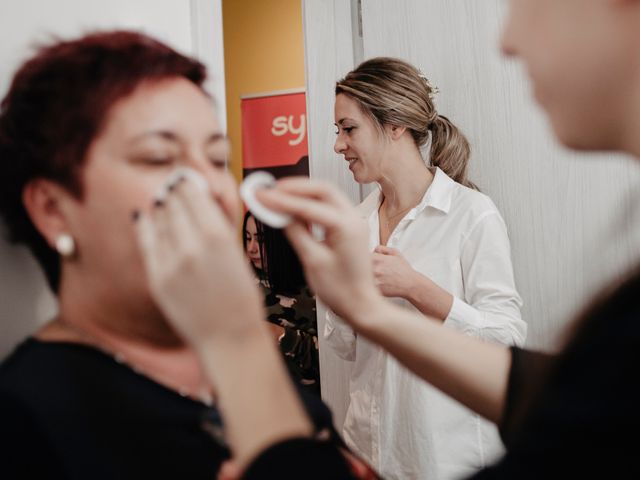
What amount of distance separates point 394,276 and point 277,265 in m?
1.19

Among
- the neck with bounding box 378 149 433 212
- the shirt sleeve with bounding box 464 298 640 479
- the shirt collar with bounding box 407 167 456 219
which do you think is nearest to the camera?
the shirt sleeve with bounding box 464 298 640 479

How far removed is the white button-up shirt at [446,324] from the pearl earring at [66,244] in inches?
36.5

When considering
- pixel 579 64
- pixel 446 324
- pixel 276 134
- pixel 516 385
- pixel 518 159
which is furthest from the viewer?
pixel 276 134

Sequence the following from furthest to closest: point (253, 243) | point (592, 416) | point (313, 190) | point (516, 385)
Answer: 1. point (253, 243)
2. point (516, 385)
3. point (313, 190)
4. point (592, 416)

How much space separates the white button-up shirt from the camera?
56.1 inches

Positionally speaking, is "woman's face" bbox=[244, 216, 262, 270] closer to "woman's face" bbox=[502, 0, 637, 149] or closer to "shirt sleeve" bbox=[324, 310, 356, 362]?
"shirt sleeve" bbox=[324, 310, 356, 362]

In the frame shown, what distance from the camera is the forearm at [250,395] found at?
48cm

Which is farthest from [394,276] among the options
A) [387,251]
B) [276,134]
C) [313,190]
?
[276,134]

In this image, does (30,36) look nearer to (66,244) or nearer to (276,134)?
(66,244)

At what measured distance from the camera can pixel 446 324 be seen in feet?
4.44

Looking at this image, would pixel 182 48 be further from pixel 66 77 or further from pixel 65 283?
pixel 65 283

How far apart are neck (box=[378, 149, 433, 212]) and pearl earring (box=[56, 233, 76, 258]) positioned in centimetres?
113

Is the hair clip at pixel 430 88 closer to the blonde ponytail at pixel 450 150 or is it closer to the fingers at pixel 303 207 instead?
the blonde ponytail at pixel 450 150

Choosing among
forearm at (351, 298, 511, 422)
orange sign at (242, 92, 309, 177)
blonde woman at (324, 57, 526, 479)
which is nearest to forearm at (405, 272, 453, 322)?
blonde woman at (324, 57, 526, 479)
